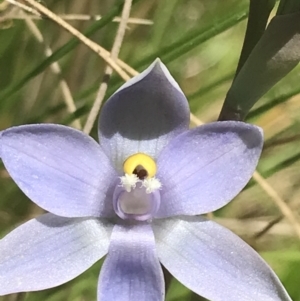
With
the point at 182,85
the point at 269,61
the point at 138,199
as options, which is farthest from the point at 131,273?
the point at 182,85

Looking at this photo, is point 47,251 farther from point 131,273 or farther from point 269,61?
point 269,61

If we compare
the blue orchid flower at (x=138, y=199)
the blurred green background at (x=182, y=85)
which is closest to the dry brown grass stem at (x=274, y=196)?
the blurred green background at (x=182, y=85)

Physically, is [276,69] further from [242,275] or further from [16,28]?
[16,28]

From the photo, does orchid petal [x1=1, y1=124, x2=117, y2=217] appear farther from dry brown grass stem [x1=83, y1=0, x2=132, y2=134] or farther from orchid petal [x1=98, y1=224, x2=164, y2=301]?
dry brown grass stem [x1=83, y1=0, x2=132, y2=134]

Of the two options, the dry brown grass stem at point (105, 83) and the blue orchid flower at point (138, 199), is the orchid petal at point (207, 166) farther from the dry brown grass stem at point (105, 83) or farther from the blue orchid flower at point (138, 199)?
the dry brown grass stem at point (105, 83)

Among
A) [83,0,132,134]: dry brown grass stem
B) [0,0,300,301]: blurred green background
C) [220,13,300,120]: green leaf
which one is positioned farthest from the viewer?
[0,0,300,301]: blurred green background

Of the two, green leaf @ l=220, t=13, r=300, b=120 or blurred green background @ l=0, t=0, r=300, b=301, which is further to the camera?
blurred green background @ l=0, t=0, r=300, b=301

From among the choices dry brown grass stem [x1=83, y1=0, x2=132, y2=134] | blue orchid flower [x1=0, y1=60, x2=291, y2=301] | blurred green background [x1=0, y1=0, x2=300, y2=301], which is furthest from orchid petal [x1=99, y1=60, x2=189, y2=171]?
blurred green background [x1=0, y1=0, x2=300, y2=301]
